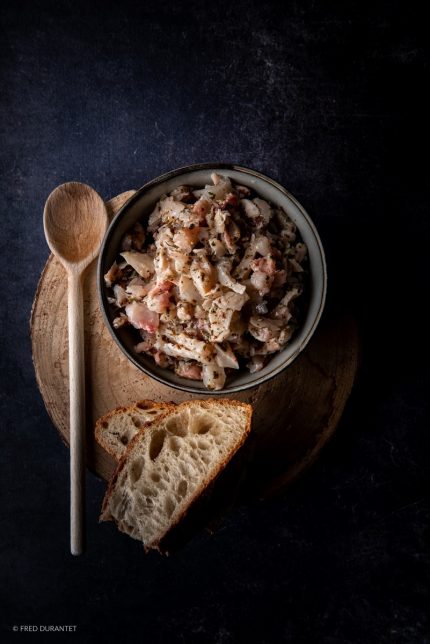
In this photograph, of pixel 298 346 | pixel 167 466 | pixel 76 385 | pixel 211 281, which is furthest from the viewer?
pixel 76 385

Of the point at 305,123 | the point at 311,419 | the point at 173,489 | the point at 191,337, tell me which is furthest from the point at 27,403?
the point at 305,123

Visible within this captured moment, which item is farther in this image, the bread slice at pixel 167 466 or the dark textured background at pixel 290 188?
the dark textured background at pixel 290 188

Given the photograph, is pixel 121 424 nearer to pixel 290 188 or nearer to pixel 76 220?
pixel 76 220

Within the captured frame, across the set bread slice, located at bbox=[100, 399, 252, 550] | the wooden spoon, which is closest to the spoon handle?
the wooden spoon

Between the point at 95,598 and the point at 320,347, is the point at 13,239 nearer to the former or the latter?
the point at 320,347

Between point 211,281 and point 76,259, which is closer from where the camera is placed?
point 211,281

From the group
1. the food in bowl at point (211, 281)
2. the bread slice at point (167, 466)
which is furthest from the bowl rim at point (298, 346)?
the bread slice at point (167, 466)

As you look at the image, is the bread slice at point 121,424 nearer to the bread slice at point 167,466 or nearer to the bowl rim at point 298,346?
the bread slice at point 167,466

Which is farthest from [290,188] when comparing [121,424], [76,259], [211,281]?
[121,424]
